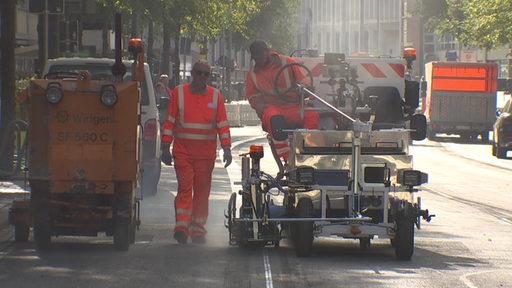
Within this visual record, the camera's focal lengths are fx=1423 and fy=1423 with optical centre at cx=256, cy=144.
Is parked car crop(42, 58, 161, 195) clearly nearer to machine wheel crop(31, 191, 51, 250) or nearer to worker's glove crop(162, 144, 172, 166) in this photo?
worker's glove crop(162, 144, 172, 166)

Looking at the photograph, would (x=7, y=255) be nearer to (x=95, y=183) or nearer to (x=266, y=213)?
(x=95, y=183)

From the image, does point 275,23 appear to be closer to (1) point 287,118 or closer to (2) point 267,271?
(1) point 287,118

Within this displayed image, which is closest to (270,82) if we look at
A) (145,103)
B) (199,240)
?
(199,240)

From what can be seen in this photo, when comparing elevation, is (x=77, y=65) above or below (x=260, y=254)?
above

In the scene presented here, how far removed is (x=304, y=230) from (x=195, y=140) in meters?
1.79

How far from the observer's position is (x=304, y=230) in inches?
492

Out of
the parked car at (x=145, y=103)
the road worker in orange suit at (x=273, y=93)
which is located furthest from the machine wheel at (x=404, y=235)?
the parked car at (x=145, y=103)

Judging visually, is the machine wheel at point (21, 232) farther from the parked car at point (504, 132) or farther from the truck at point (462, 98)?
the truck at point (462, 98)

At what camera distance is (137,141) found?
13.0m

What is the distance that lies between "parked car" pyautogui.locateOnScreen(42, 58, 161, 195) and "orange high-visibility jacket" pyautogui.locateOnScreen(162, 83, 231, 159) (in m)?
2.55

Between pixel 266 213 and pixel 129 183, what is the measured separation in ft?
4.22

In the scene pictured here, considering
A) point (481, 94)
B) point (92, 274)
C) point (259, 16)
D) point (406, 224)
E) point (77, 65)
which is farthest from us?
point (259, 16)

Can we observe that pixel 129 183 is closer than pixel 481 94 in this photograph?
Yes

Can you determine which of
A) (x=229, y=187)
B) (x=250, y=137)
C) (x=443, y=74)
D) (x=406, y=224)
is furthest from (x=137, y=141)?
(x=443, y=74)
